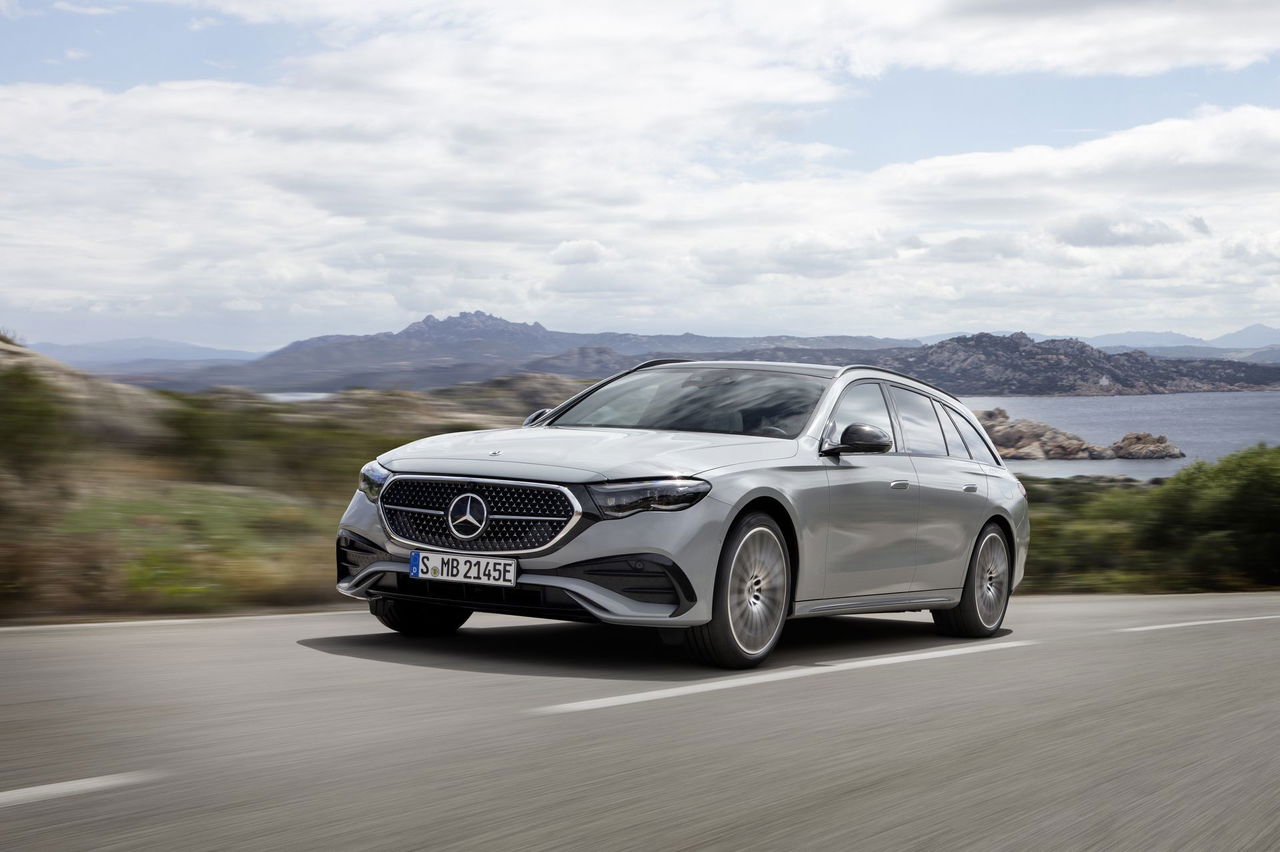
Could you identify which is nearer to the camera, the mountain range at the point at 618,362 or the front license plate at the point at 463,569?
the front license plate at the point at 463,569

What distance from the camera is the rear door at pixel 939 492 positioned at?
8.84 metres

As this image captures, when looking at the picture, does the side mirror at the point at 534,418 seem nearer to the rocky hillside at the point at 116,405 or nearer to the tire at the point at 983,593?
the tire at the point at 983,593

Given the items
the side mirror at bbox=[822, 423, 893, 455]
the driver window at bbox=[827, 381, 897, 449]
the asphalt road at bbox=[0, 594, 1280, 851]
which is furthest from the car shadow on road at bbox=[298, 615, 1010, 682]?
the driver window at bbox=[827, 381, 897, 449]

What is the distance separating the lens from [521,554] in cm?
673

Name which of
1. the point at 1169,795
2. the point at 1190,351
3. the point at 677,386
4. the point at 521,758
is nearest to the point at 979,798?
the point at 1169,795

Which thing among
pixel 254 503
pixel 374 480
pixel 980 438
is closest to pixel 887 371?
pixel 980 438

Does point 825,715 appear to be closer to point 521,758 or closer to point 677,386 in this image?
point 521,758

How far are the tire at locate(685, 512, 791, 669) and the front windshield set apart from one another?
75 cm

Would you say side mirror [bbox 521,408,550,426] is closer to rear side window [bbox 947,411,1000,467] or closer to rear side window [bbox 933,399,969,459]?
rear side window [bbox 933,399,969,459]

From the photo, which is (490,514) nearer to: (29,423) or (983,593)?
(983,593)

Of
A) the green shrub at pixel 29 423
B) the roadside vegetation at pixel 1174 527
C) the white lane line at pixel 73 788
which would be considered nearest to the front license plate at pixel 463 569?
the white lane line at pixel 73 788

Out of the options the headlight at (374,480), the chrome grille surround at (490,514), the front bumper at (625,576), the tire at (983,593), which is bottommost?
the tire at (983,593)

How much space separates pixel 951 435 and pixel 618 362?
259 inches

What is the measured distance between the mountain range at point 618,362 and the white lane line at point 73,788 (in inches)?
206
